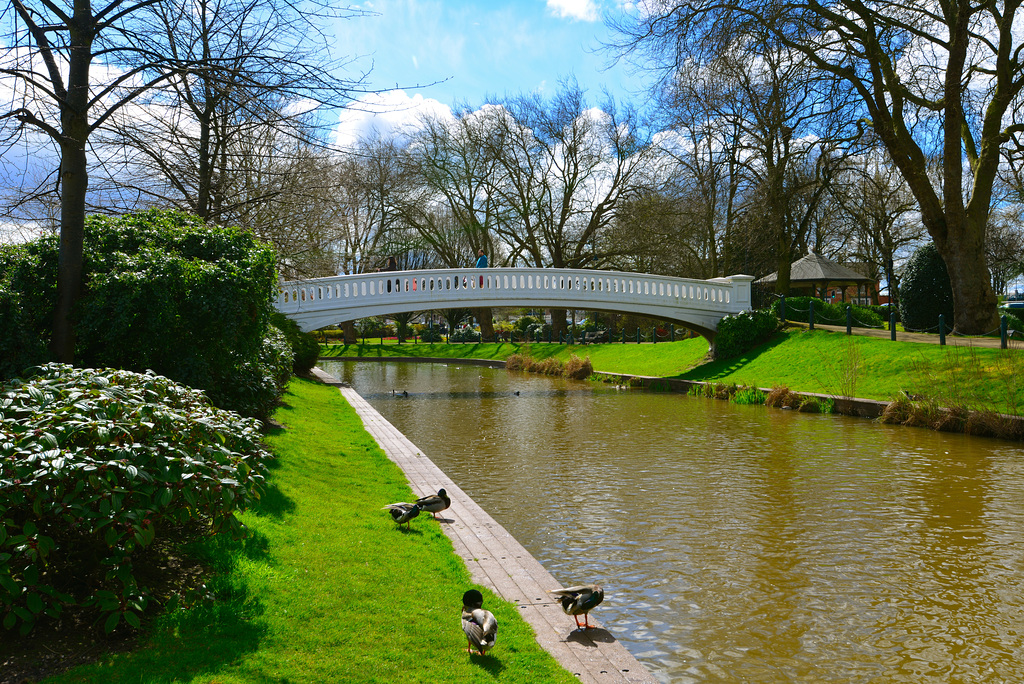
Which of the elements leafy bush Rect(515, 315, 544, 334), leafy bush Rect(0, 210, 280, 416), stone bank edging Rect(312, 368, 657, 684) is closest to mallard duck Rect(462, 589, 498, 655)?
stone bank edging Rect(312, 368, 657, 684)

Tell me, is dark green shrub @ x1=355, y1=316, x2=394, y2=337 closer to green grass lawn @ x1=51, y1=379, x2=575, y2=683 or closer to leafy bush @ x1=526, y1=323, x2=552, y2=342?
leafy bush @ x1=526, y1=323, x2=552, y2=342

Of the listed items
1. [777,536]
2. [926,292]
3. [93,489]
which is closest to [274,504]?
[93,489]

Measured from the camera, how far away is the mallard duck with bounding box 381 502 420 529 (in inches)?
244

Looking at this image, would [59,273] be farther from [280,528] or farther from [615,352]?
[615,352]

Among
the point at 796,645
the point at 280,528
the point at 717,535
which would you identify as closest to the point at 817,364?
the point at 717,535

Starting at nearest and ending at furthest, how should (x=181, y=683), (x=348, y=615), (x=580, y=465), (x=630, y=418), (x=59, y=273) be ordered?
1. (x=181, y=683)
2. (x=348, y=615)
3. (x=59, y=273)
4. (x=580, y=465)
5. (x=630, y=418)

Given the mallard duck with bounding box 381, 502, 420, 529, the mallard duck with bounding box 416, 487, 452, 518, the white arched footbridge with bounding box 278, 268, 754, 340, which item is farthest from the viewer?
the white arched footbridge with bounding box 278, 268, 754, 340

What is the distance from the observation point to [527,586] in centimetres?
511

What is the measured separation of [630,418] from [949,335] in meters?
10.1

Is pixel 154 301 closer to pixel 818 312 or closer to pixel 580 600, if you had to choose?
pixel 580 600

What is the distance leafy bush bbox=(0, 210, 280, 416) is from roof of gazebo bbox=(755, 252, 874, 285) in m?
30.7

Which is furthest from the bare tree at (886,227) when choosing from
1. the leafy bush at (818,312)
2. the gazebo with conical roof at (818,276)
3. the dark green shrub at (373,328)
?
the dark green shrub at (373,328)

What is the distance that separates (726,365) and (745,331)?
1.57 metres

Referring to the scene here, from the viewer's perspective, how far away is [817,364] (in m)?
19.0
